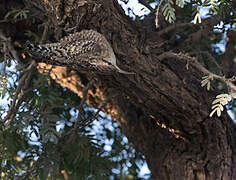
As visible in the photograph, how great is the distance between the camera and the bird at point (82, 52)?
7.68ft

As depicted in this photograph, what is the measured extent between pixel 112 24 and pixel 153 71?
1.50ft

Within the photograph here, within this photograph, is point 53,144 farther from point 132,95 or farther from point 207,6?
point 207,6

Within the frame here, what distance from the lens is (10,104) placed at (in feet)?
9.26

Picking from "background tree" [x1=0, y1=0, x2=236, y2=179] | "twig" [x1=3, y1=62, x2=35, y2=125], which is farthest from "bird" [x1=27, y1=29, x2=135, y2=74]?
"twig" [x1=3, y1=62, x2=35, y2=125]

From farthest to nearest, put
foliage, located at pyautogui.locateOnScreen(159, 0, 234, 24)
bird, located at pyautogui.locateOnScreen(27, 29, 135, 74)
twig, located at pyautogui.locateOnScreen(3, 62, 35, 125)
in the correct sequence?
twig, located at pyautogui.locateOnScreen(3, 62, 35, 125) < bird, located at pyautogui.locateOnScreen(27, 29, 135, 74) < foliage, located at pyautogui.locateOnScreen(159, 0, 234, 24)

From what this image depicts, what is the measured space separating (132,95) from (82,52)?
502 mm

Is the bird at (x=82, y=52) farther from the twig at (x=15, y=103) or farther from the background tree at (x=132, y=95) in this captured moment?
the twig at (x=15, y=103)

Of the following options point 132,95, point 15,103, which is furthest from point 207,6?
point 15,103

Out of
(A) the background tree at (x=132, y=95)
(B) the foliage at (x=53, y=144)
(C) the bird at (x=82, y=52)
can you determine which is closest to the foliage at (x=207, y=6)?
(A) the background tree at (x=132, y=95)

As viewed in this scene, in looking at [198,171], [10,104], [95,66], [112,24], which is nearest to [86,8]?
[112,24]

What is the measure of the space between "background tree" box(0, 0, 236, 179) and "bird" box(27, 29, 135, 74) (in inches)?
2.5

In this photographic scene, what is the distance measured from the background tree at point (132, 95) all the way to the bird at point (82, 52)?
64 millimetres

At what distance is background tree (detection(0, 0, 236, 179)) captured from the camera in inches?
93.7

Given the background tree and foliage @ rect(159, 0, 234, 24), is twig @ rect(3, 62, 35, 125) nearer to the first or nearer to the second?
the background tree
